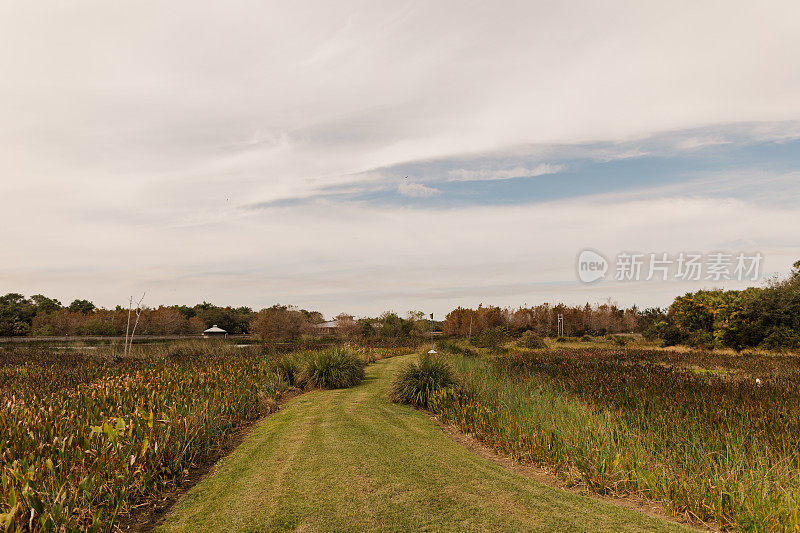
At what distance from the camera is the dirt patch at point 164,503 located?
14.5 ft

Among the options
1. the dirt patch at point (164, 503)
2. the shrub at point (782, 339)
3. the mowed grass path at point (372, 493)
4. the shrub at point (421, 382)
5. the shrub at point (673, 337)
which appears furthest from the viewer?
the shrub at point (673, 337)

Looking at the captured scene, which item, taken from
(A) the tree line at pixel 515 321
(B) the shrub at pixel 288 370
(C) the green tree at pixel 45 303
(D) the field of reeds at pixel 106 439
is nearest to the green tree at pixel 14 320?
(A) the tree line at pixel 515 321

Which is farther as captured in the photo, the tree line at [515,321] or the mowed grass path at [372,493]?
the tree line at [515,321]

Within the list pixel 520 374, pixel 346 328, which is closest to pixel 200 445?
pixel 520 374

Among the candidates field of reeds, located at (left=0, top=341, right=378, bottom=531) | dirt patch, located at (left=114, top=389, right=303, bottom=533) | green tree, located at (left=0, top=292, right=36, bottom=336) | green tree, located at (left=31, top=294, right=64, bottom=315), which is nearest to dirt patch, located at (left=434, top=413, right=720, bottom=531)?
dirt patch, located at (left=114, top=389, right=303, bottom=533)

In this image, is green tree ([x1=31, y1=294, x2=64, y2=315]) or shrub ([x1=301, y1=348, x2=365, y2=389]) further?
green tree ([x1=31, y1=294, x2=64, y2=315])

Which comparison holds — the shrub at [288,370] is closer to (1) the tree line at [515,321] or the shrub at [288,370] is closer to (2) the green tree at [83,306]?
(1) the tree line at [515,321]

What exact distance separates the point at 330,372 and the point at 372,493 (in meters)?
7.65

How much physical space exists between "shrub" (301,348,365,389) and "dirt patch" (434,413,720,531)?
441 centimetres

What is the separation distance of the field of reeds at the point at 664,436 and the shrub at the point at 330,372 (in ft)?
10.8

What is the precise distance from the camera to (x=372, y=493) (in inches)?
193

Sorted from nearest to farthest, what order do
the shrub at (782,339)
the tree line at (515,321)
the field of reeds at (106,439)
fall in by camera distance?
the field of reeds at (106,439)
the shrub at (782,339)
the tree line at (515,321)

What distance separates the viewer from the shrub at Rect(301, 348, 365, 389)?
481 inches

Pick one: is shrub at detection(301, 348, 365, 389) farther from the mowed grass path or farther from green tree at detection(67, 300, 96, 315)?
green tree at detection(67, 300, 96, 315)
